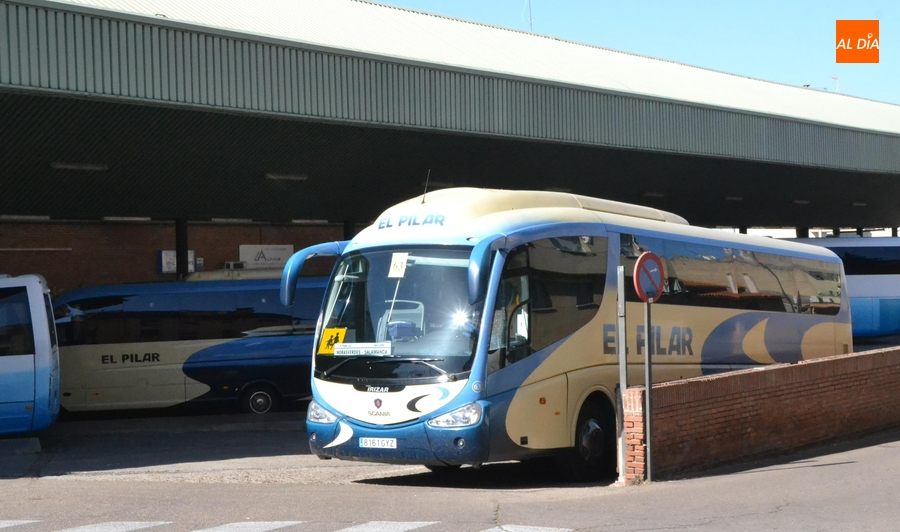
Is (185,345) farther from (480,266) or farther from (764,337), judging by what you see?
(480,266)

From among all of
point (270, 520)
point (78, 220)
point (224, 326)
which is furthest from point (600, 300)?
point (78, 220)

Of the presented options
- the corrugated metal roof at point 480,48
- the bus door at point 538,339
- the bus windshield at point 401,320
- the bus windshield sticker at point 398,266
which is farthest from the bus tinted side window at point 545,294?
the corrugated metal roof at point 480,48

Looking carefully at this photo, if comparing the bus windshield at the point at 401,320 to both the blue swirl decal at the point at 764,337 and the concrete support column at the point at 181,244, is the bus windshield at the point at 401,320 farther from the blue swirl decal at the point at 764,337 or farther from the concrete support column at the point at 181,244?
the concrete support column at the point at 181,244

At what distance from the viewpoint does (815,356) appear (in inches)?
722

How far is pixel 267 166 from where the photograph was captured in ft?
70.1

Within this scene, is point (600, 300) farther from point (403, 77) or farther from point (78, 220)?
point (78, 220)

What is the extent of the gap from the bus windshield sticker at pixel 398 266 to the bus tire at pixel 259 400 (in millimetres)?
9682

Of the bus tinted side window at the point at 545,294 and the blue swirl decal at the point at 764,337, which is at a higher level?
the bus tinted side window at the point at 545,294

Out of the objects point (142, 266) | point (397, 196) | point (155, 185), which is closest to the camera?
point (155, 185)

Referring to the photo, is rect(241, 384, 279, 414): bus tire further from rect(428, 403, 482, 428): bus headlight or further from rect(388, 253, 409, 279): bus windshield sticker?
rect(428, 403, 482, 428): bus headlight

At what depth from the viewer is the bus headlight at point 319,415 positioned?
10805mm

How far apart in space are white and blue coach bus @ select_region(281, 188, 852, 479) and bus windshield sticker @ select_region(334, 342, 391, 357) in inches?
0.5

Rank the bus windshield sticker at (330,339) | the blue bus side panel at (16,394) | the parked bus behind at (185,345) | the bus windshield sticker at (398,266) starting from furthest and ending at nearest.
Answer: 1. the parked bus behind at (185,345)
2. the blue bus side panel at (16,394)
3. the bus windshield sticker at (330,339)
4. the bus windshield sticker at (398,266)

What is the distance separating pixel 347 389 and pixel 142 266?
63.6ft
